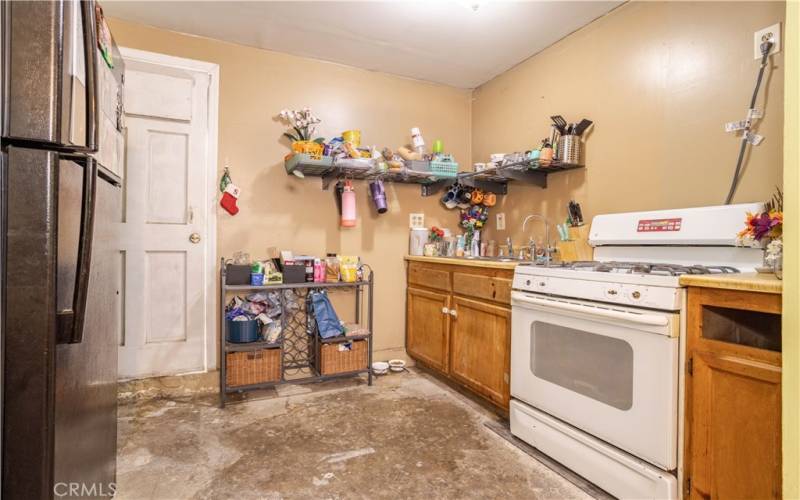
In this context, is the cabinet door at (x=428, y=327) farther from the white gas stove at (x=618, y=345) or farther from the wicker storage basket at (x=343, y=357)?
the white gas stove at (x=618, y=345)

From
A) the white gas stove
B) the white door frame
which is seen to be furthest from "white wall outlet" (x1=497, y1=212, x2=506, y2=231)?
the white door frame

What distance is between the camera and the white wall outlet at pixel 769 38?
5.38 feet

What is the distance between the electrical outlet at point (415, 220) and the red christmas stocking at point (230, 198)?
1.36 m

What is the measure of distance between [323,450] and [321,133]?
218cm

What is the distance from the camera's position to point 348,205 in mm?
2967

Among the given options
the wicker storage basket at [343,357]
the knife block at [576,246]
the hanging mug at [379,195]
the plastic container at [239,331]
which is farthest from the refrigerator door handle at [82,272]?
the knife block at [576,246]

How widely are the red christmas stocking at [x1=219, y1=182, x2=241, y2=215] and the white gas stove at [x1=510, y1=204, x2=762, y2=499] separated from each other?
1951mm

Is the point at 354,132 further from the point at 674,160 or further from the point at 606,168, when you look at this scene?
the point at 674,160

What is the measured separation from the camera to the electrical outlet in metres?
3.35

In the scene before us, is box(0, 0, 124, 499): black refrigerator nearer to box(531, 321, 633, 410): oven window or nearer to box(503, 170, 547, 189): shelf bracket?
box(531, 321, 633, 410): oven window

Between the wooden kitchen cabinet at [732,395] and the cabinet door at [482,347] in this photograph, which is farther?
the cabinet door at [482,347]

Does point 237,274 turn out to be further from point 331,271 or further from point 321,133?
point 321,133

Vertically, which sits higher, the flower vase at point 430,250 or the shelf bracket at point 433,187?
the shelf bracket at point 433,187

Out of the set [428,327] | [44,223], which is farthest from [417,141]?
[44,223]
